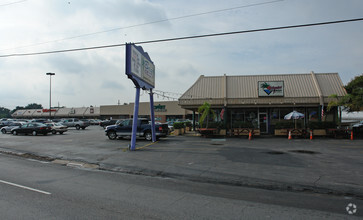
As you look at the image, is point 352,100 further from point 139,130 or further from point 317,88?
point 139,130

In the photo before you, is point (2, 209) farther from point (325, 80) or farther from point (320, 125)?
point (325, 80)

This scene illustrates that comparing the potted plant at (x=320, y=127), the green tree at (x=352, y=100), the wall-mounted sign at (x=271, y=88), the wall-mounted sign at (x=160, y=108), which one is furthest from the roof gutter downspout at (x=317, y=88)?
the wall-mounted sign at (x=160, y=108)

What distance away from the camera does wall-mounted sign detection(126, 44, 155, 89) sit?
13867mm

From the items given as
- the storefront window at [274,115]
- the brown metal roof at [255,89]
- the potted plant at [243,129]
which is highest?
the brown metal roof at [255,89]

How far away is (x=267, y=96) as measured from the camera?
24.8 meters

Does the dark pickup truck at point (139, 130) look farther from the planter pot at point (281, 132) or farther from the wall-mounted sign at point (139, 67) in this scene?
the planter pot at point (281, 132)

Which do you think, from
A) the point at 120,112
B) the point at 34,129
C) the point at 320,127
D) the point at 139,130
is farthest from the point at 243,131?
the point at 120,112

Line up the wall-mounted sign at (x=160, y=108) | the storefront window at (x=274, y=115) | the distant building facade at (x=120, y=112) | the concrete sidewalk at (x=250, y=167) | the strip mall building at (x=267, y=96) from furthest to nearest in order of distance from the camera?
the wall-mounted sign at (x=160, y=108) < the distant building facade at (x=120, y=112) < the storefront window at (x=274, y=115) < the strip mall building at (x=267, y=96) < the concrete sidewalk at (x=250, y=167)

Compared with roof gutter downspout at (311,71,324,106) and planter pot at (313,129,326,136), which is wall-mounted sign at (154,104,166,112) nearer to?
roof gutter downspout at (311,71,324,106)

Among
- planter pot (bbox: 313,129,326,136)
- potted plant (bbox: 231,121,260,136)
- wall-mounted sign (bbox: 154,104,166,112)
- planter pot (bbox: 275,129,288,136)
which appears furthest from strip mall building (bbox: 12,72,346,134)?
wall-mounted sign (bbox: 154,104,166,112)

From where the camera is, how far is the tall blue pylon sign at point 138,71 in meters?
13.9

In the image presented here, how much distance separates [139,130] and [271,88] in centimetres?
1379

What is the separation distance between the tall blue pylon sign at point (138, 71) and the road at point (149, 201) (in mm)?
7149

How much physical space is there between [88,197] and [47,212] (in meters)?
1.19
